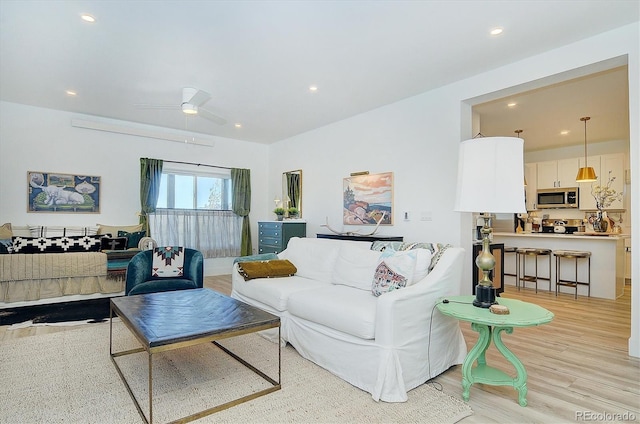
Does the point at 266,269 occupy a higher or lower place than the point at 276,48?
lower

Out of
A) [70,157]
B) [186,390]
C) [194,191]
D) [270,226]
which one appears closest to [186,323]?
[186,390]

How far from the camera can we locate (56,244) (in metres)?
4.82

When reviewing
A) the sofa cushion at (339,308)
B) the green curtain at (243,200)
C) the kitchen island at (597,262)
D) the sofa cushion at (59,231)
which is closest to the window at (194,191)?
the green curtain at (243,200)

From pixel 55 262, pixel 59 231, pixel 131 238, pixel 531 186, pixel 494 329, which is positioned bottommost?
pixel 494 329

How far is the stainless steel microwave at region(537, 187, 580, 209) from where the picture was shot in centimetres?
724

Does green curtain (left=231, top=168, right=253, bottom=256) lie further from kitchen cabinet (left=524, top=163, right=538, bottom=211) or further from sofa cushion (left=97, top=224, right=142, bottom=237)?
kitchen cabinet (left=524, top=163, right=538, bottom=211)

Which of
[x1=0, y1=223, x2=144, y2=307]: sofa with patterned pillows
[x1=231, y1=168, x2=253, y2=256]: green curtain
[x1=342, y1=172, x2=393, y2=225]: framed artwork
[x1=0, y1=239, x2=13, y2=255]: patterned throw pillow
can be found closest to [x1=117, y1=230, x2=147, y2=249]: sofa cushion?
[x1=0, y1=223, x2=144, y2=307]: sofa with patterned pillows

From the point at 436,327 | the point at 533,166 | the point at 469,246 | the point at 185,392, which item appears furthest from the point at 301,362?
the point at 533,166

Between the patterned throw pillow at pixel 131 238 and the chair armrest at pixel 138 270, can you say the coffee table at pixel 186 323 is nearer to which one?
the chair armrest at pixel 138 270

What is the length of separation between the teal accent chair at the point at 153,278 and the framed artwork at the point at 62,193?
8.04 ft

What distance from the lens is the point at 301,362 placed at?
2.77 metres

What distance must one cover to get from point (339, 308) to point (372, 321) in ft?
1.02

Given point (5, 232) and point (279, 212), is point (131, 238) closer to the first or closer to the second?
point (5, 232)

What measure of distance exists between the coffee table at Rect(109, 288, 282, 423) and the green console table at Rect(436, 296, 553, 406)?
46.3 inches
